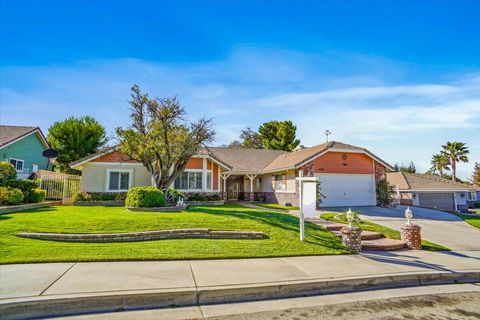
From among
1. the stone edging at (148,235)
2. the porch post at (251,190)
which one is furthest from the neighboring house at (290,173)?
the stone edging at (148,235)

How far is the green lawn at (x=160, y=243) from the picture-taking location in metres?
6.71

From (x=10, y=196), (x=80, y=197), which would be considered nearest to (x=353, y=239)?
(x=10, y=196)

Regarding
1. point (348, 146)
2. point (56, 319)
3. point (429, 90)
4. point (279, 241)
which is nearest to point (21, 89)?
point (56, 319)

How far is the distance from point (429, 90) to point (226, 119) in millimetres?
10648

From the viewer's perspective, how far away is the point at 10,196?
12633 millimetres

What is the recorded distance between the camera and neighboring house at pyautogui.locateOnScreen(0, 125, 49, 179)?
→ 2189 cm

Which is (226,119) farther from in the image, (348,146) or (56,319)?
(56,319)

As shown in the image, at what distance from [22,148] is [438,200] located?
4063 cm

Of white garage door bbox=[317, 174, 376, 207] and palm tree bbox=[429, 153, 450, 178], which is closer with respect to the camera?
white garage door bbox=[317, 174, 376, 207]

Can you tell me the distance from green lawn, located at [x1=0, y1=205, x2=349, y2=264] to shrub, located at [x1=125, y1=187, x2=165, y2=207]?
128 inches

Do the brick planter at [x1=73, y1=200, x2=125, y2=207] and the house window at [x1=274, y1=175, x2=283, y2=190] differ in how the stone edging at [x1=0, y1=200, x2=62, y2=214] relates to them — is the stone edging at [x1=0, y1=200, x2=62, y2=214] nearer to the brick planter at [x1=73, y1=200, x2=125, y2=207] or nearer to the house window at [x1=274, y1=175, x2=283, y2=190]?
the brick planter at [x1=73, y1=200, x2=125, y2=207]

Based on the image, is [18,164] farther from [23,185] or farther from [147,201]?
[147,201]

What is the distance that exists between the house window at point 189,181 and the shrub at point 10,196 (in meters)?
9.10

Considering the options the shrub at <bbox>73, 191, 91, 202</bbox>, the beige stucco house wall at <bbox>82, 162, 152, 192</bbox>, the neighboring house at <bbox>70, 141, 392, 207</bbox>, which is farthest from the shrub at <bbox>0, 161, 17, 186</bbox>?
the beige stucco house wall at <bbox>82, 162, 152, 192</bbox>
